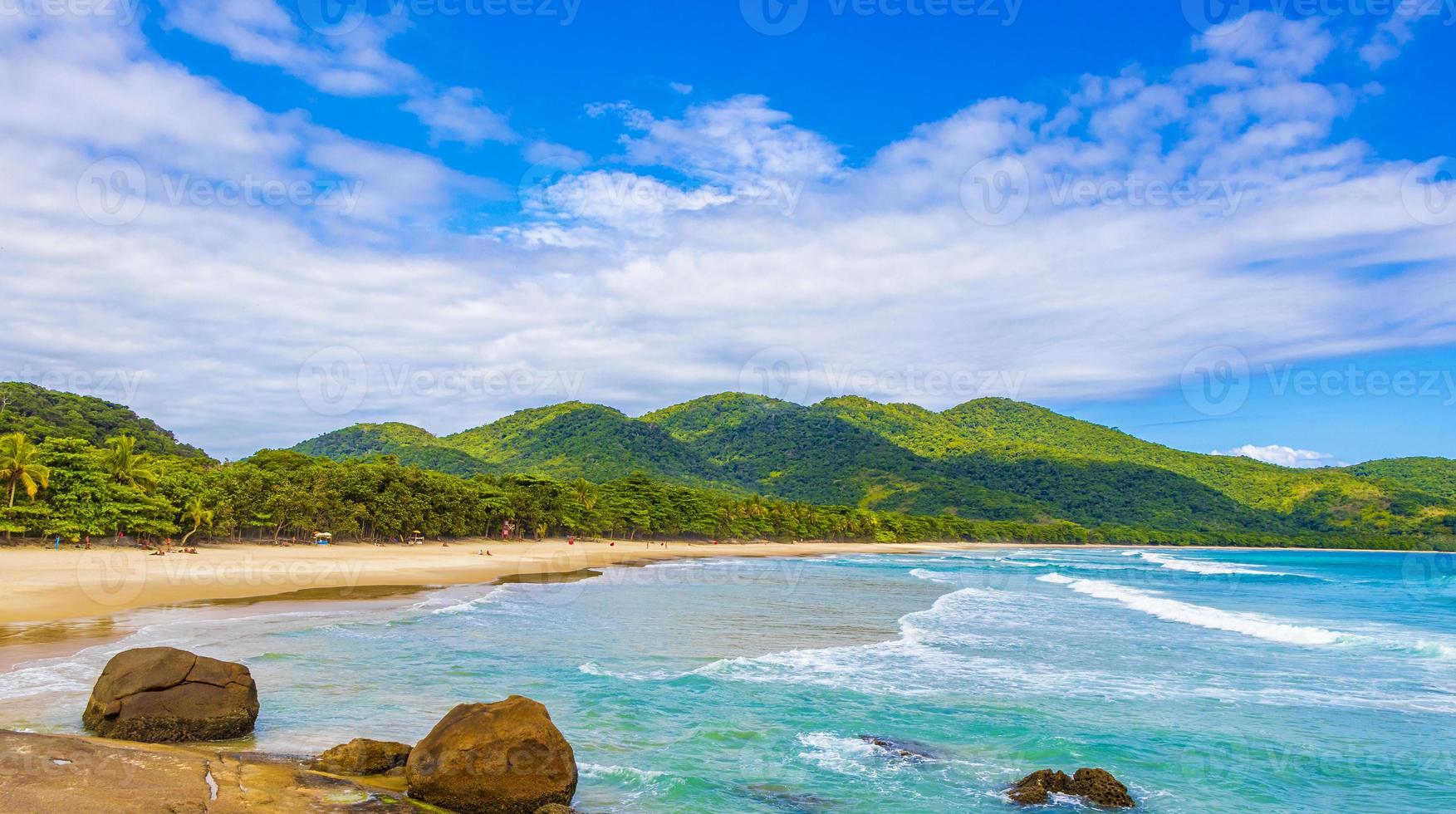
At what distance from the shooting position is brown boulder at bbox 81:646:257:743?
10945mm

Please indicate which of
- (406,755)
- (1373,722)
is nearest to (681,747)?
(406,755)

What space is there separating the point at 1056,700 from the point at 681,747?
8584 mm

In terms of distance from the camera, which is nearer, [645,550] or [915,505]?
[645,550]

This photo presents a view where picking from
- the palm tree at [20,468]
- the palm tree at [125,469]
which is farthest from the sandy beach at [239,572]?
the palm tree at [125,469]

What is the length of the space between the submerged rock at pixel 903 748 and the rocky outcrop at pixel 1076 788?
179cm

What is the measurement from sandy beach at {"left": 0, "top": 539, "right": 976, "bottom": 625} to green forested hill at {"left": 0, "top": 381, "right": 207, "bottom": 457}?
136 feet

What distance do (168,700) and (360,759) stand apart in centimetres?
314

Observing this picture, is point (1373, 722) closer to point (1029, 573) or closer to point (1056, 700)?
point (1056, 700)

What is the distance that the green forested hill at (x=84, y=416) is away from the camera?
3361 inches

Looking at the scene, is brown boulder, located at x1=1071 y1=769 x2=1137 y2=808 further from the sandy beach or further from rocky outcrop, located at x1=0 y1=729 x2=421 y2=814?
the sandy beach

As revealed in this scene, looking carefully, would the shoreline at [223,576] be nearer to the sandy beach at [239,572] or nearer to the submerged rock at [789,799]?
the sandy beach at [239,572]

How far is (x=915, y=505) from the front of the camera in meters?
181

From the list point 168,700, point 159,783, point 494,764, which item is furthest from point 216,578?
point 494,764

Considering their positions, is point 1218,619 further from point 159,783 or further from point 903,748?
point 159,783
